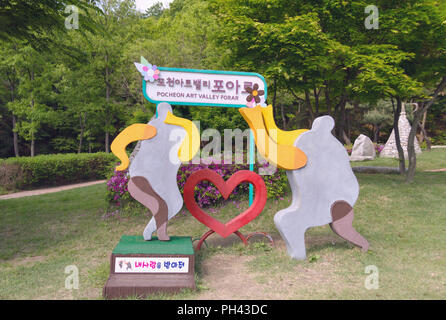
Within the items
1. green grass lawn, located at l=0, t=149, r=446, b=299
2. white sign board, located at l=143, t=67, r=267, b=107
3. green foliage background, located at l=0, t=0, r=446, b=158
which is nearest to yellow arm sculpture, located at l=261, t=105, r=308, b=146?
green grass lawn, located at l=0, t=149, r=446, b=299

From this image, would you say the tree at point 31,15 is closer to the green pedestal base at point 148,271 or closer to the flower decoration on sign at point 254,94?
the flower decoration on sign at point 254,94

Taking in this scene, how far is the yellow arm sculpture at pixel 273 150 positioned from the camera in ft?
18.1

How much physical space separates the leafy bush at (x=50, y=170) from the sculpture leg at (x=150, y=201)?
7.58 metres

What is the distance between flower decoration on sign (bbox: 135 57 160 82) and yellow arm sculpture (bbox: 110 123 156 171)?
190 centimetres

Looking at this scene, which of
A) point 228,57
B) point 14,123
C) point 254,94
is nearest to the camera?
point 254,94

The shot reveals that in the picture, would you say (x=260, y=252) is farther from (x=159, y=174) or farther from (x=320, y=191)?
(x=159, y=174)

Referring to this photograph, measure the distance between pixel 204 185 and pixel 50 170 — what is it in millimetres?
9122

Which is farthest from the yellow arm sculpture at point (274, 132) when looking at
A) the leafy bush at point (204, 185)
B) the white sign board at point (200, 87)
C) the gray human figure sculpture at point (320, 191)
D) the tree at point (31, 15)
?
the tree at point (31, 15)

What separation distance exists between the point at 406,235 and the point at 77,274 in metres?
5.81

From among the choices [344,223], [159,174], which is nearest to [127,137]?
[159,174]

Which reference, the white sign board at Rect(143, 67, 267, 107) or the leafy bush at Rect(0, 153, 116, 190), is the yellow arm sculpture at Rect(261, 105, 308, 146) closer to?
the white sign board at Rect(143, 67, 267, 107)

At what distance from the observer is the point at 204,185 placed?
877 centimetres

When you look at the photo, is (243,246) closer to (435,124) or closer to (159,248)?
(159,248)

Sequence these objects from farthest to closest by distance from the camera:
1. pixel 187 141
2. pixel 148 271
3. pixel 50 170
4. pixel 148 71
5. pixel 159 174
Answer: pixel 50 170 < pixel 148 71 < pixel 187 141 < pixel 159 174 < pixel 148 271
